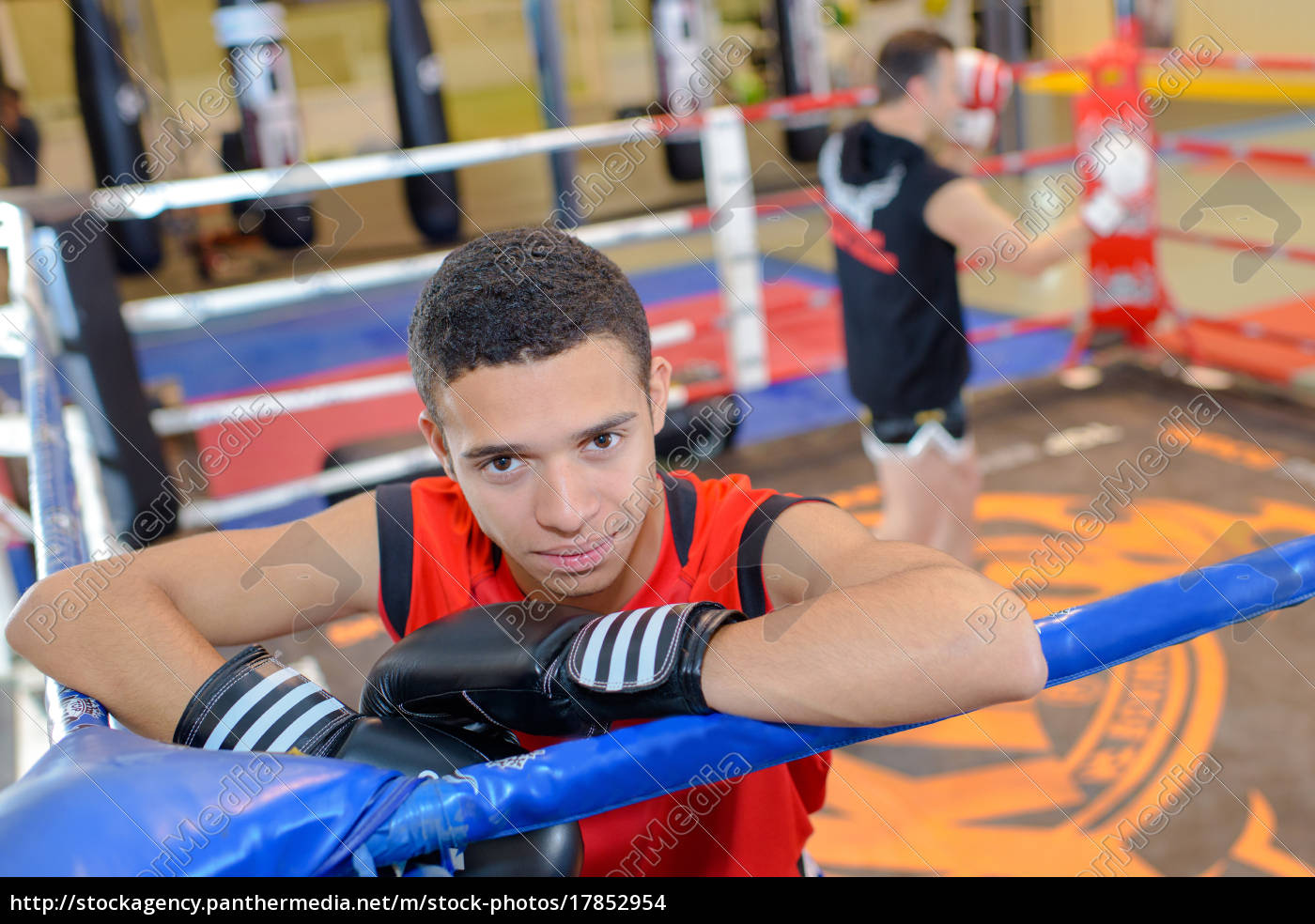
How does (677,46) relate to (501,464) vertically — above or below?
below

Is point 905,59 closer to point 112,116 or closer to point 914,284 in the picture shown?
point 914,284

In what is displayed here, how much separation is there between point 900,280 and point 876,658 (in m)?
2.00

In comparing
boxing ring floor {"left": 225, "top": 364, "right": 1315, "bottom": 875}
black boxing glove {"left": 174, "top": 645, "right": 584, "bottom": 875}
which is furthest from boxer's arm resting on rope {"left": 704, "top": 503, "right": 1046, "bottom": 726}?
boxing ring floor {"left": 225, "top": 364, "right": 1315, "bottom": 875}

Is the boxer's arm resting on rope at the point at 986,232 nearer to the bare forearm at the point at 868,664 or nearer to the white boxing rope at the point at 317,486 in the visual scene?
the white boxing rope at the point at 317,486

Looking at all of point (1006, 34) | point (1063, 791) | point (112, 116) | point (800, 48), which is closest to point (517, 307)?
point (1063, 791)

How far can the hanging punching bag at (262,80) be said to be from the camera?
504 centimetres

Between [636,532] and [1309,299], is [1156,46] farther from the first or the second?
[636,532]

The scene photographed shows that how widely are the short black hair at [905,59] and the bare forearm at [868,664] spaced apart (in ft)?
6.80

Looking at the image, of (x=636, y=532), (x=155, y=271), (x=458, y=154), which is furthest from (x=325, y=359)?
(x=636, y=532)

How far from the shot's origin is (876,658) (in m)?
Result: 0.68

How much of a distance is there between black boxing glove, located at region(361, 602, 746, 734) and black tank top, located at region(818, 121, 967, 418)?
1944 millimetres
